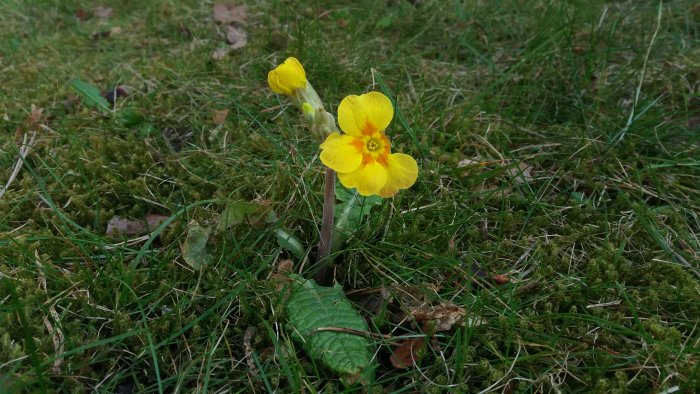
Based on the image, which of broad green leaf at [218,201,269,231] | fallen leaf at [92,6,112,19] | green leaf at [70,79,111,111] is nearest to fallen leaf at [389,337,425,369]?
broad green leaf at [218,201,269,231]

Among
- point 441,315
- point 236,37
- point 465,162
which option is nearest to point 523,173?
point 465,162

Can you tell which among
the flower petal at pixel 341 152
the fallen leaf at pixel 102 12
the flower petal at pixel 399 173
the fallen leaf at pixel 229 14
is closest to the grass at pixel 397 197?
the fallen leaf at pixel 229 14

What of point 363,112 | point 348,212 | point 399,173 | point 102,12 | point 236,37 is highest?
point 363,112

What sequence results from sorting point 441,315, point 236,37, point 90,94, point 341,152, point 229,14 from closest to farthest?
point 341,152 < point 441,315 < point 90,94 < point 236,37 < point 229,14

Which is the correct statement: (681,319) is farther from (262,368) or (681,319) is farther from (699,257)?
(262,368)

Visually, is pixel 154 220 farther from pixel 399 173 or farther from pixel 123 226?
pixel 399 173

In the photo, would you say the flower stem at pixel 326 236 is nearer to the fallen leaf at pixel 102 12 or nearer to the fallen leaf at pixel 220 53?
the fallen leaf at pixel 220 53

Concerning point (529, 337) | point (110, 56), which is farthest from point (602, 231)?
point (110, 56)
